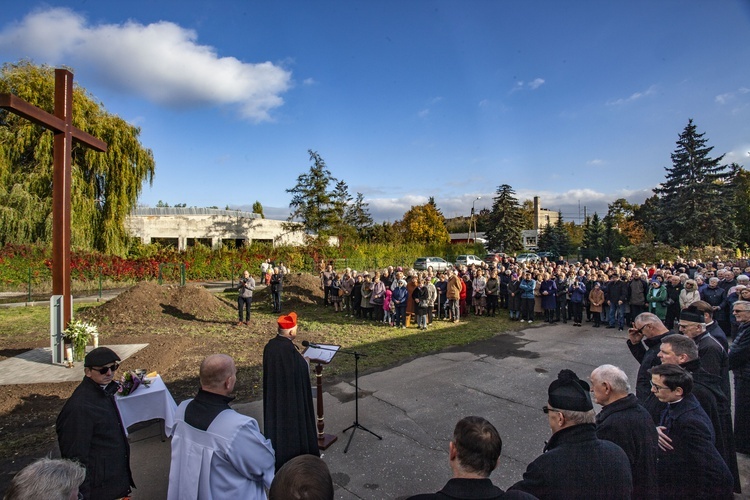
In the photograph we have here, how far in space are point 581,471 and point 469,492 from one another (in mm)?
872

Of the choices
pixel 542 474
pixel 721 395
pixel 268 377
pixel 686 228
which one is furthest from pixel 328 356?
pixel 686 228

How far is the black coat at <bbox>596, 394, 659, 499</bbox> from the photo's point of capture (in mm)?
2645

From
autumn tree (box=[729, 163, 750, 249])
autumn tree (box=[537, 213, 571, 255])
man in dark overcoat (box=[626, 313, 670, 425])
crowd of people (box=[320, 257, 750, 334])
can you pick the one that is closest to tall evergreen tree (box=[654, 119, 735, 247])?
autumn tree (box=[729, 163, 750, 249])

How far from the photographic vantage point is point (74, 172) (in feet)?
73.3

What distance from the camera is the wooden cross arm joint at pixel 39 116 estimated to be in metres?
6.89

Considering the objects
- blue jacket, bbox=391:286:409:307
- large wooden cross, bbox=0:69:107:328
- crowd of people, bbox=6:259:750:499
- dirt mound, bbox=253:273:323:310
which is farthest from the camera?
dirt mound, bbox=253:273:323:310

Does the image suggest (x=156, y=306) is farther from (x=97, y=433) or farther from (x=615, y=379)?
(x=615, y=379)

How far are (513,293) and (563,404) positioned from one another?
488 inches

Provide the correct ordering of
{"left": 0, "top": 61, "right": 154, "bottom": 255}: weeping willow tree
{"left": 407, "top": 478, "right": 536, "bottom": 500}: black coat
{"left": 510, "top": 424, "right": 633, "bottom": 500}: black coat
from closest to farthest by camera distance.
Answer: {"left": 407, "top": 478, "right": 536, "bottom": 500}: black coat < {"left": 510, "top": 424, "right": 633, "bottom": 500}: black coat < {"left": 0, "top": 61, "right": 154, "bottom": 255}: weeping willow tree

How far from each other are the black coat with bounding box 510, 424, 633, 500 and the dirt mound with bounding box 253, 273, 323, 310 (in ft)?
52.0

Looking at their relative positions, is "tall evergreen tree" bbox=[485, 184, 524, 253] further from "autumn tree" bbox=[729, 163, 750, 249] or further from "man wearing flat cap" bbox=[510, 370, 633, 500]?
"man wearing flat cap" bbox=[510, 370, 633, 500]

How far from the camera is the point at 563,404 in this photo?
2307mm

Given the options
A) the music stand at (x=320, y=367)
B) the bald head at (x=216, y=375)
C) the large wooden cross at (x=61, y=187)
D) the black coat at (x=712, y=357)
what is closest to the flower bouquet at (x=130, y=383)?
the music stand at (x=320, y=367)

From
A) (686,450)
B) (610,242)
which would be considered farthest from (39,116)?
(610,242)
